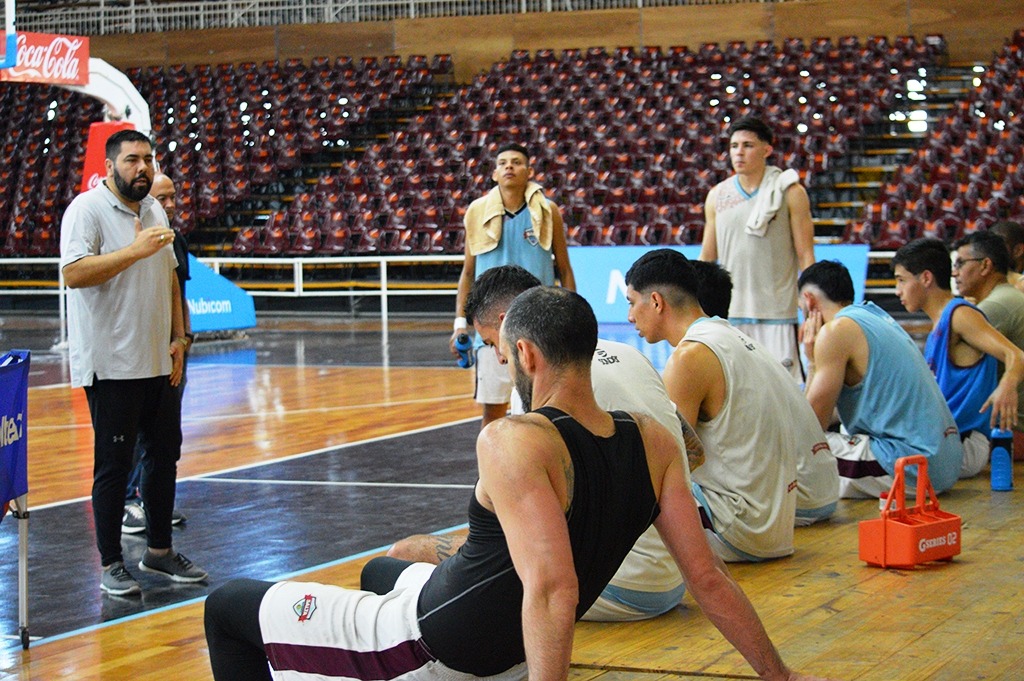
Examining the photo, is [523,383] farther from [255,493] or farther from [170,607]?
[255,493]

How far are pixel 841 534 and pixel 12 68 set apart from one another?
12866mm

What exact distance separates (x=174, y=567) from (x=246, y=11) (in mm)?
22164

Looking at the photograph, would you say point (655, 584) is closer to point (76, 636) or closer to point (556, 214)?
point (76, 636)

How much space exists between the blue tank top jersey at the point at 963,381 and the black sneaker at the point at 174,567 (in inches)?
143

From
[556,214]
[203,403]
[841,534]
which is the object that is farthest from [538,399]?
[203,403]

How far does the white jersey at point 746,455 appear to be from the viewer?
466 cm

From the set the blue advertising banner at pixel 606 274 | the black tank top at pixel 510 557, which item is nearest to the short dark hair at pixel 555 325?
the black tank top at pixel 510 557

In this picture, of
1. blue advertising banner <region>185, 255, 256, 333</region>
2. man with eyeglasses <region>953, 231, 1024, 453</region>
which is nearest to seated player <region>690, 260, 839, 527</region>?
man with eyeglasses <region>953, 231, 1024, 453</region>

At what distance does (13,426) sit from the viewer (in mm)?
4156

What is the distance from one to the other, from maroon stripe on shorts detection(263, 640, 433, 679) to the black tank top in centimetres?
9

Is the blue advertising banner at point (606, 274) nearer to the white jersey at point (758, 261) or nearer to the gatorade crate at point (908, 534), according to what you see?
the white jersey at point (758, 261)

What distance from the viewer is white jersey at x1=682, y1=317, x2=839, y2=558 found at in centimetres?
466

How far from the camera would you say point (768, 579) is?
15.4 ft

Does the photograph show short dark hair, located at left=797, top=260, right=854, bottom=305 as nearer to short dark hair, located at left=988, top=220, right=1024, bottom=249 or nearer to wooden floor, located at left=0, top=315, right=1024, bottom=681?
wooden floor, located at left=0, top=315, right=1024, bottom=681
